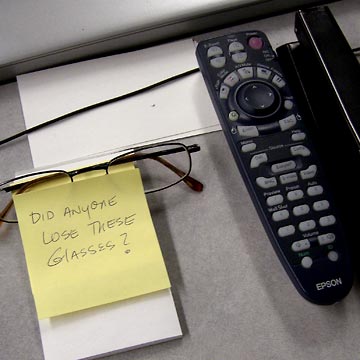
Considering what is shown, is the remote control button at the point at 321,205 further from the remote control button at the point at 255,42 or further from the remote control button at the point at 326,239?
the remote control button at the point at 255,42

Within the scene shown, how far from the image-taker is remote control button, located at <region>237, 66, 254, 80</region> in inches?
19.7

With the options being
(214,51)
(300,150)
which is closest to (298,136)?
(300,150)

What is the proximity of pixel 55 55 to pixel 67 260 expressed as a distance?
222 millimetres

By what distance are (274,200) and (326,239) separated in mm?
55

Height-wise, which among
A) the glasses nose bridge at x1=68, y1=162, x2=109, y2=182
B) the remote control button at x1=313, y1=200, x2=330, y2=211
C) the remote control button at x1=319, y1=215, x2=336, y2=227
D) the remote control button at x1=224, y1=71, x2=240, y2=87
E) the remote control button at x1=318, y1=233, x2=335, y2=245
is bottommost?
the remote control button at x1=318, y1=233, x2=335, y2=245

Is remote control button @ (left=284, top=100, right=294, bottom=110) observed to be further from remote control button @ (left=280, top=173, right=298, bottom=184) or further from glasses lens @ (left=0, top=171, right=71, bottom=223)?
glasses lens @ (left=0, top=171, right=71, bottom=223)

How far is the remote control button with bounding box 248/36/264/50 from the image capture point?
52 cm

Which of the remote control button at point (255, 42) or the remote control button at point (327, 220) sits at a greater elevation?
the remote control button at point (255, 42)

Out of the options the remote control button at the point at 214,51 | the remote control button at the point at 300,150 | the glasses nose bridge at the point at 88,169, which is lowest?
the remote control button at the point at 300,150

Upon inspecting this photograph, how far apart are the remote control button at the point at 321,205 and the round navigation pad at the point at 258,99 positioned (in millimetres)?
93

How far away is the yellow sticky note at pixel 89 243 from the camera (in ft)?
1.49

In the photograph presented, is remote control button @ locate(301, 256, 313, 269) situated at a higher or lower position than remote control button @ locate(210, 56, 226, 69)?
lower

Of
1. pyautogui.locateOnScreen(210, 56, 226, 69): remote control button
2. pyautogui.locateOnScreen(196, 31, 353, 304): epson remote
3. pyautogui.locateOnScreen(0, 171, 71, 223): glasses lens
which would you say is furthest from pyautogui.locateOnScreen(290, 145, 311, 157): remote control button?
pyautogui.locateOnScreen(0, 171, 71, 223): glasses lens

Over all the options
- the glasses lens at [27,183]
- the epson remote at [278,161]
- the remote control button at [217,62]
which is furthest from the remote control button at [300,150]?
the glasses lens at [27,183]
